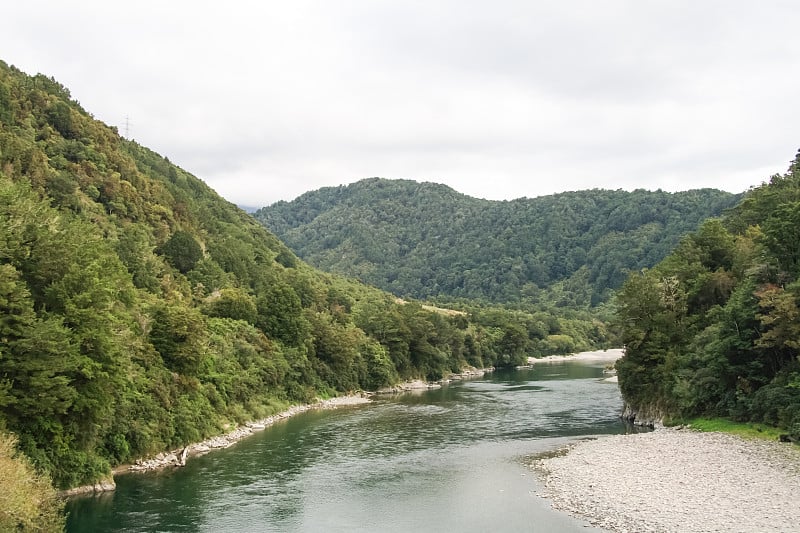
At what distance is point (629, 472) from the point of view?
38.1 meters

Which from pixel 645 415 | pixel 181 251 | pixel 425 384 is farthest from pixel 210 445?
pixel 425 384

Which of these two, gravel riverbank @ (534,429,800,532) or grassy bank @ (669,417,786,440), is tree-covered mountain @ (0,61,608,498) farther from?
grassy bank @ (669,417,786,440)

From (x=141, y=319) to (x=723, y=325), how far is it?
4276cm

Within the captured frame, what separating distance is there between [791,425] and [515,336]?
105 m

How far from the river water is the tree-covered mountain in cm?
392

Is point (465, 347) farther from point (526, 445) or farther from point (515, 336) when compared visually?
point (526, 445)

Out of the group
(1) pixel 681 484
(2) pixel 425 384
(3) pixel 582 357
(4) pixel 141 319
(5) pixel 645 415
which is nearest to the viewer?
(1) pixel 681 484

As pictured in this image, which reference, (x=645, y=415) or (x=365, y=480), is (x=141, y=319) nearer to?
(x=365, y=480)

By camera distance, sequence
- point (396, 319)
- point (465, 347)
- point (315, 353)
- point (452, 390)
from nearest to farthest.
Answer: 1. point (315, 353)
2. point (452, 390)
3. point (396, 319)
4. point (465, 347)

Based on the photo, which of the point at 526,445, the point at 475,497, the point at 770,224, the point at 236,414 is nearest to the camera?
the point at 475,497

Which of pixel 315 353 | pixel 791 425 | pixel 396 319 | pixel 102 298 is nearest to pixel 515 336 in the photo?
pixel 396 319

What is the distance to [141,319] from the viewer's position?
4941 cm

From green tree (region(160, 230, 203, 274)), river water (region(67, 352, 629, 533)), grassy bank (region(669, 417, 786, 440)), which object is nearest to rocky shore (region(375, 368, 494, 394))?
river water (region(67, 352, 629, 533))

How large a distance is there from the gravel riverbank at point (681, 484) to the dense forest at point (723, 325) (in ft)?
14.4
